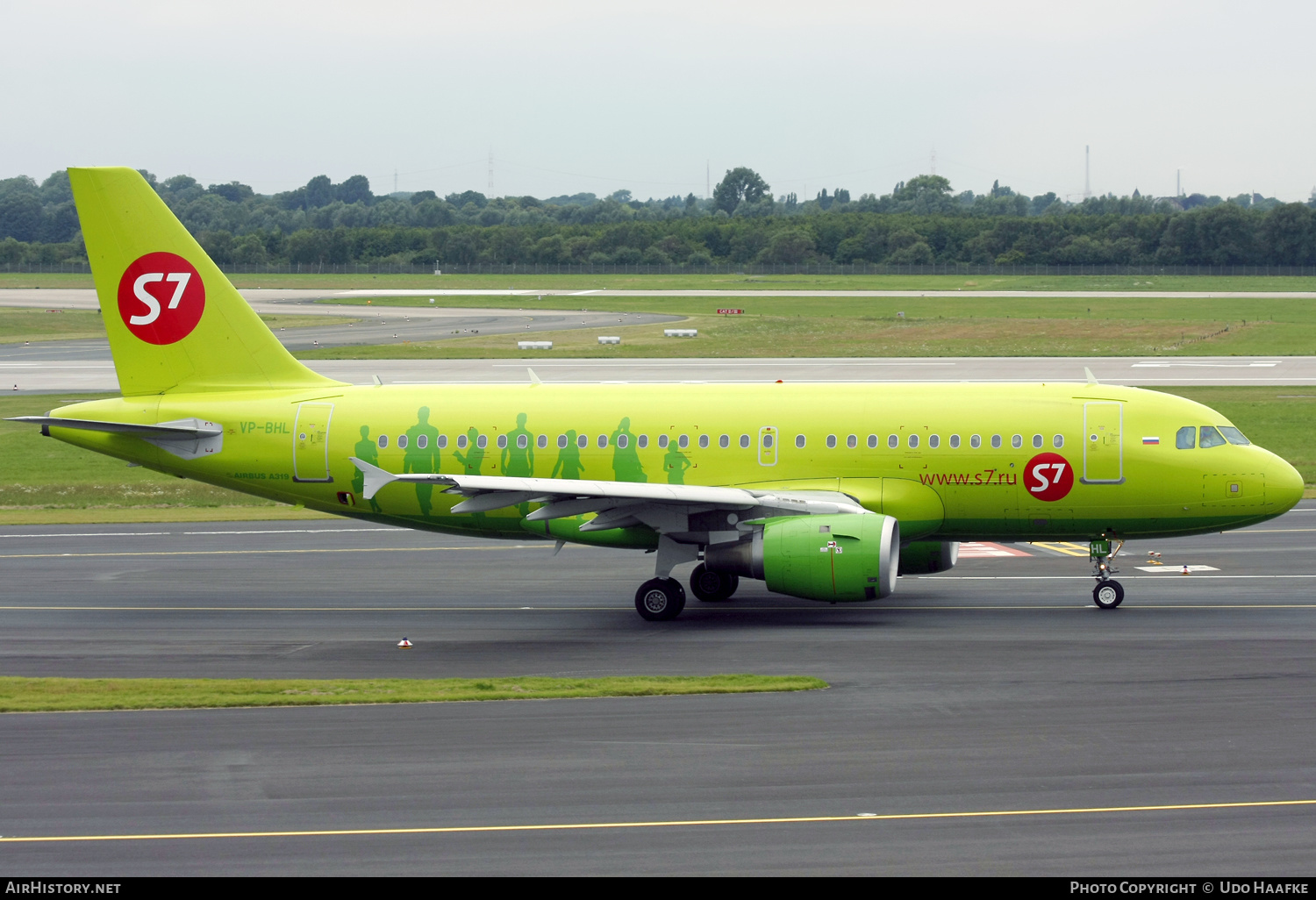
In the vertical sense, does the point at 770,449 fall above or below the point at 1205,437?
below

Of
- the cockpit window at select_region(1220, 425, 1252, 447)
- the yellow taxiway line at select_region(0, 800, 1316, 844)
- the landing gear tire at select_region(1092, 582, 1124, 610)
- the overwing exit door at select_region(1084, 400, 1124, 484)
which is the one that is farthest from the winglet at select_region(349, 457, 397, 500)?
the cockpit window at select_region(1220, 425, 1252, 447)

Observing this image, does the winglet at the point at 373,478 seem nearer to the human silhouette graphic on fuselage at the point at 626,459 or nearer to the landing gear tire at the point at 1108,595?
the human silhouette graphic on fuselage at the point at 626,459

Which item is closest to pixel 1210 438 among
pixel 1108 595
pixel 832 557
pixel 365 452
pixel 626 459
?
pixel 1108 595

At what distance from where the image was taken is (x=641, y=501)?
2811 centimetres

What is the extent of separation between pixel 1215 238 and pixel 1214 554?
530ft

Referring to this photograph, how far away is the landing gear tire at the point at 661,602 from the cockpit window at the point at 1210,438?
36.8 feet

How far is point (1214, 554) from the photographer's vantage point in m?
35.5

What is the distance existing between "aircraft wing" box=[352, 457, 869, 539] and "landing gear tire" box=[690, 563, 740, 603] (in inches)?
98.2

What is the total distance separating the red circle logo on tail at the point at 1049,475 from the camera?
28875 millimetres

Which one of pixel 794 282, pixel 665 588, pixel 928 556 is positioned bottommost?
pixel 665 588

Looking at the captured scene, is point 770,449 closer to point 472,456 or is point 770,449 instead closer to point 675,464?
point 675,464

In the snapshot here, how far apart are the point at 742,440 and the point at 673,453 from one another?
1.53 m

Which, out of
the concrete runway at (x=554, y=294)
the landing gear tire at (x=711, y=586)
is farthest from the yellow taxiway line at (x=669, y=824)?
the concrete runway at (x=554, y=294)
